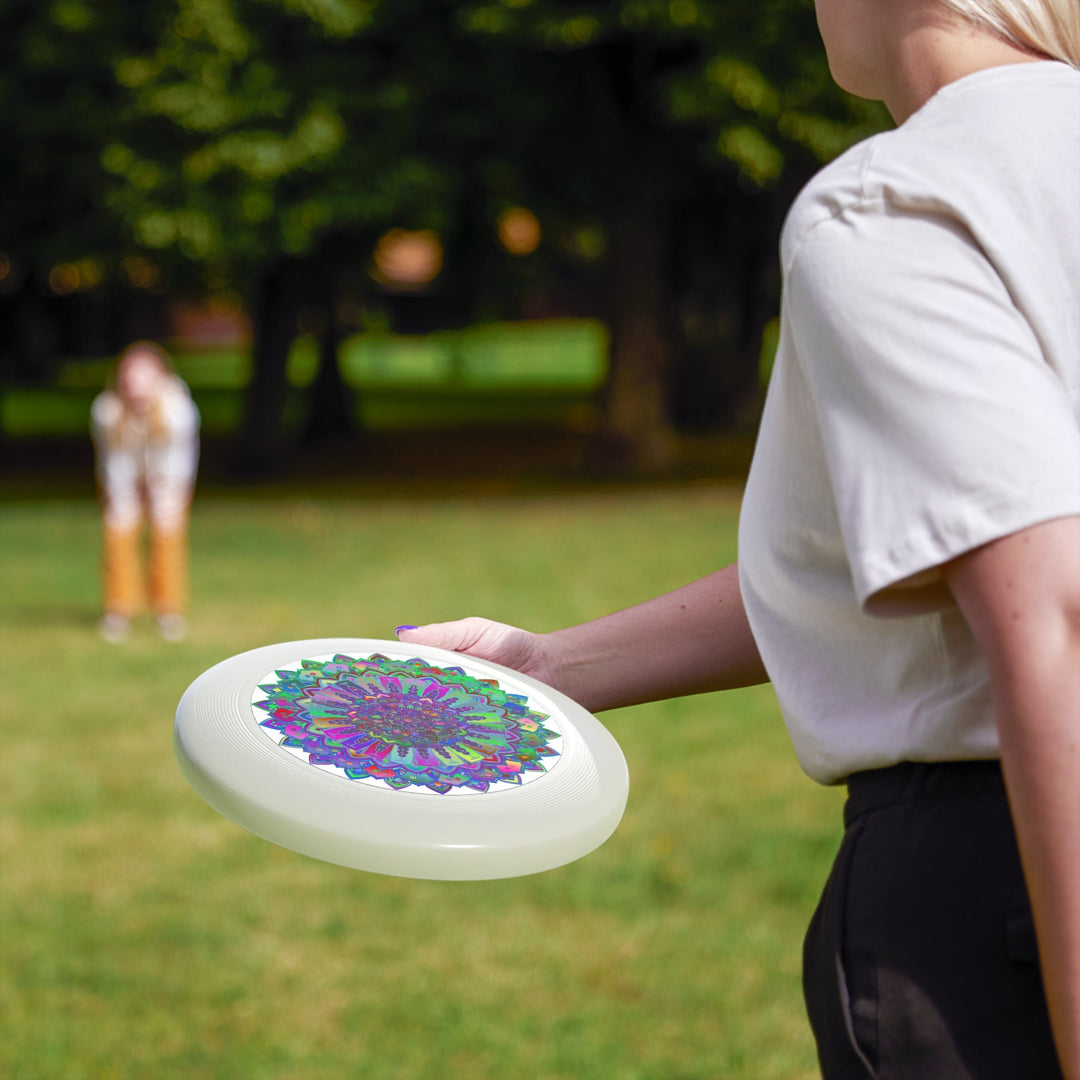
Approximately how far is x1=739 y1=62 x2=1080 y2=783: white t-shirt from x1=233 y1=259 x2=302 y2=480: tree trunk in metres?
20.0

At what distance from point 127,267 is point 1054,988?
63.7 feet

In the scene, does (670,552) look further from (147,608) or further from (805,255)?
(805,255)

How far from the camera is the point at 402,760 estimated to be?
149cm

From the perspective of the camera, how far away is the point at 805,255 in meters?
1.11

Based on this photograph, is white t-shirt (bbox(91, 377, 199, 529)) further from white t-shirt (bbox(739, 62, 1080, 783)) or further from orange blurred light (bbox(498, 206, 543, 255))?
orange blurred light (bbox(498, 206, 543, 255))

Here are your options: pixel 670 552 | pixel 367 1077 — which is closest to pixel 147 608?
pixel 670 552

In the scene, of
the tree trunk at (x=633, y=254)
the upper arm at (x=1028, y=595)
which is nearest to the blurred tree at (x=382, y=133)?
the tree trunk at (x=633, y=254)

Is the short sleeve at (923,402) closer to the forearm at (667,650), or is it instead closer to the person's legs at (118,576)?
the forearm at (667,650)

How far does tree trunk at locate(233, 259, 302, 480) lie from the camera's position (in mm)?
20875

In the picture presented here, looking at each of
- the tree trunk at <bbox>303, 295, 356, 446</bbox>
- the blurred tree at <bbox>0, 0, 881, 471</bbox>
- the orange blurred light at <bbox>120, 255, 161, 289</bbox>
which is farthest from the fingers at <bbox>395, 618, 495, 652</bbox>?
the tree trunk at <bbox>303, 295, 356, 446</bbox>

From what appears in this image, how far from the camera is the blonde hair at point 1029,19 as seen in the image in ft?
3.84

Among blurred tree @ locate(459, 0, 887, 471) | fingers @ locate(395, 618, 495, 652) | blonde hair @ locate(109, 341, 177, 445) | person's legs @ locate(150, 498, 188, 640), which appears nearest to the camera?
fingers @ locate(395, 618, 495, 652)

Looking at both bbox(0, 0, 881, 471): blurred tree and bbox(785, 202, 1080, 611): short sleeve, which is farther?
bbox(0, 0, 881, 471): blurred tree

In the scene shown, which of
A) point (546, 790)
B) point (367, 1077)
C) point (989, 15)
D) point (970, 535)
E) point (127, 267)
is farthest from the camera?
point (127, 267)
